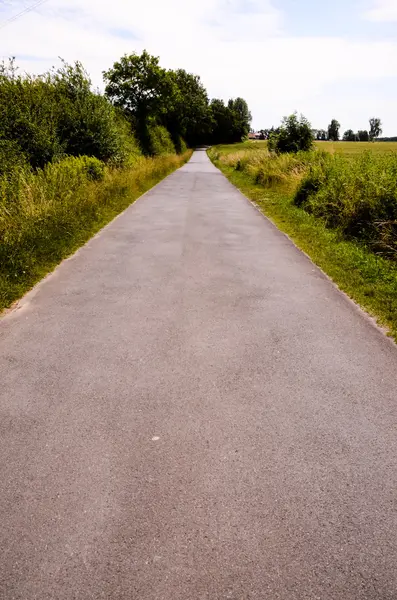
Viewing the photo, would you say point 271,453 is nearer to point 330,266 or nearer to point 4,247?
point 330,266

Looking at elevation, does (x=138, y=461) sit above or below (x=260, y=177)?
below

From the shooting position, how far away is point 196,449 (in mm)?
3074

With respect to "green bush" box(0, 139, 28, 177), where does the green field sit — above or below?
above

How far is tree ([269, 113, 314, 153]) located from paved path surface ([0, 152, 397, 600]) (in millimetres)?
18274

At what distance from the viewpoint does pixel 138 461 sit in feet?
9.69

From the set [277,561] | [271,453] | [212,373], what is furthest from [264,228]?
[277,561]

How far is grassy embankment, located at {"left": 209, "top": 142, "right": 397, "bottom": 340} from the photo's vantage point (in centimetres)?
654

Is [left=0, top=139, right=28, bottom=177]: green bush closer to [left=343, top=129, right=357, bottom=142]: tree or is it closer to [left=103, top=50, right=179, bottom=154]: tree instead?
[left=103, top=50, right=179, bottom=154]: tree

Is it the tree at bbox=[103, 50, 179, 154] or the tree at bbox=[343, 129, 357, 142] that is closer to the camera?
the tree at bbox=[103, 50, 179, 154]

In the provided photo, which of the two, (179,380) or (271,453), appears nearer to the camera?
(271,453)

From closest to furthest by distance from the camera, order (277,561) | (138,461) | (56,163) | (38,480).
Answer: (277,561), (38,480), (138,461), (56,163)

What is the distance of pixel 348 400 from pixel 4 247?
614 centimetres

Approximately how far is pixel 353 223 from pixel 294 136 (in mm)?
14163

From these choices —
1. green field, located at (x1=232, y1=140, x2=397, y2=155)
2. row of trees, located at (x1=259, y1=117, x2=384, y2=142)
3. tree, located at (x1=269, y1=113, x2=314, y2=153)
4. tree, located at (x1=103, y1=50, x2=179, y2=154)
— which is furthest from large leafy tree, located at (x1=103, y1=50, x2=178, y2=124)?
row of trees, located at (x1=259, y1=117, x2=384, y2=142)
